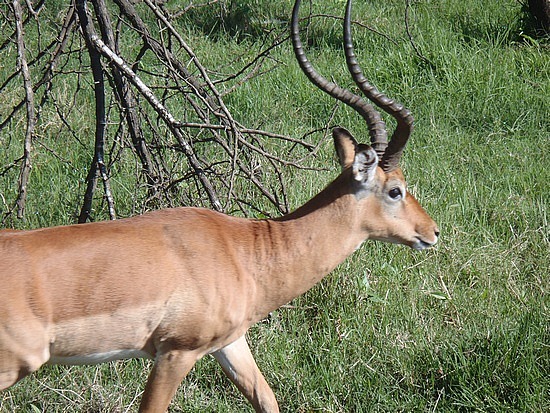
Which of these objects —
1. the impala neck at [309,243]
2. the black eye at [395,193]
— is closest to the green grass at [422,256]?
the impala neck at [309,243]

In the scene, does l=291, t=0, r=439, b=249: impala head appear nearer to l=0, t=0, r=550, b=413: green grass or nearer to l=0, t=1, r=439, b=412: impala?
l=0, t=1, r=439, b=412: impala

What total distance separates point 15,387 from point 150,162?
1300 millimetres

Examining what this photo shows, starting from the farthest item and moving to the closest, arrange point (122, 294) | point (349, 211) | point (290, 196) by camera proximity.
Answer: point (290, 196)
point (349, 211)
point (122, 294)

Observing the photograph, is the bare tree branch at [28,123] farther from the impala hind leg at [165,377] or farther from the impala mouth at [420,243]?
the impala mouth at [420,243]

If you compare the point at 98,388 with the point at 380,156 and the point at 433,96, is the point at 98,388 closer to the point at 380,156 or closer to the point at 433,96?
the point at 380,156

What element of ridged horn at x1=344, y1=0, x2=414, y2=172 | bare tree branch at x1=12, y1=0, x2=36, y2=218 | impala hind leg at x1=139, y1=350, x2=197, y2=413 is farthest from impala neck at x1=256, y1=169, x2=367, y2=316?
bare tree branch at x1=12, y1=0, x2=36, y2=218

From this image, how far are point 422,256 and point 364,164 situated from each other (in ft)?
4.66

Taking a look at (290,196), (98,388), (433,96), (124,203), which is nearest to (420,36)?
(433,96)

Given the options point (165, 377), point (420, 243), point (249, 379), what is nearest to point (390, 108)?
point (420, 243)

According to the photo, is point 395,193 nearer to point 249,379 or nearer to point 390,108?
point 390,108

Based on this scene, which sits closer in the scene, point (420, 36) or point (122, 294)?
point (122, 294)

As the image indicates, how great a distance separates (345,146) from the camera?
386 cm

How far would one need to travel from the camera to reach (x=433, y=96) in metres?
6.91

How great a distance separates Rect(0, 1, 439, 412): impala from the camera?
3199 millimetres
